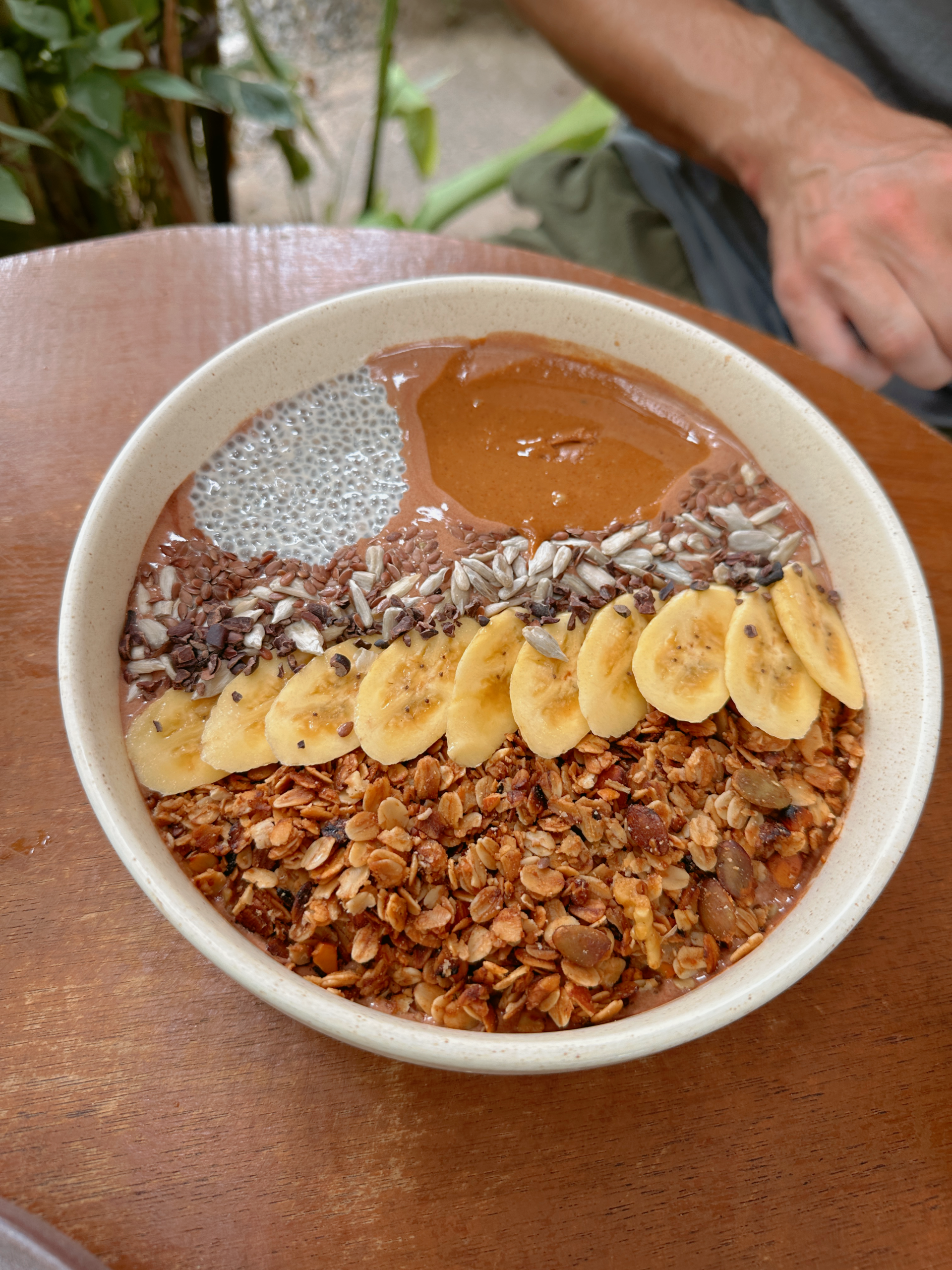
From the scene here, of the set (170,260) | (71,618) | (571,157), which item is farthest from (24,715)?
(571,157)

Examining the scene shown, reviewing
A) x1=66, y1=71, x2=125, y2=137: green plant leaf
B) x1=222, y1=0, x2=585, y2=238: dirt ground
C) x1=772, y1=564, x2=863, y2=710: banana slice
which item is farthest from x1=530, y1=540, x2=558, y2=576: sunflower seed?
x1=222, y1=0, x2=585, y2=238: dirt ground

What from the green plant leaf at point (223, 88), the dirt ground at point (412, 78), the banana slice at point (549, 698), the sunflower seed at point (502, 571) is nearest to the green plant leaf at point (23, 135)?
the green plant leaf at point (223, 88)

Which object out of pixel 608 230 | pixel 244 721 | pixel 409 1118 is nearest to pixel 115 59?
pixel 608 230

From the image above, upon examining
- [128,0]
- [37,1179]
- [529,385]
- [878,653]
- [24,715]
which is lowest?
[37,1179]

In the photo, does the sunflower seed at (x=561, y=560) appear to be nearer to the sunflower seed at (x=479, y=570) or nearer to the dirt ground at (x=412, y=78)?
the sunflower seed at (x=479, y=570)

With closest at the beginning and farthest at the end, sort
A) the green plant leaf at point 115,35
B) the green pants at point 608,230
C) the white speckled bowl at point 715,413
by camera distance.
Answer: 1. the white speckled bowl at point 715,413
2. the green plant leaf at point 115,35
3. the green pants at point 608,230

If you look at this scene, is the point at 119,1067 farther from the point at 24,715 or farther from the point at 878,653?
the point at 878,653

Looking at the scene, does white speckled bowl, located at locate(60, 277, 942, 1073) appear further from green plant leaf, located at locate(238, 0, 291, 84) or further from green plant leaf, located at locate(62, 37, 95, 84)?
green plant leaf, located at locate(238, 0, 291, 84)

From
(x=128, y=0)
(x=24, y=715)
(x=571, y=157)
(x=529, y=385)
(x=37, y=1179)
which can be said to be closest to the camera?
(x=37, y=1179)
